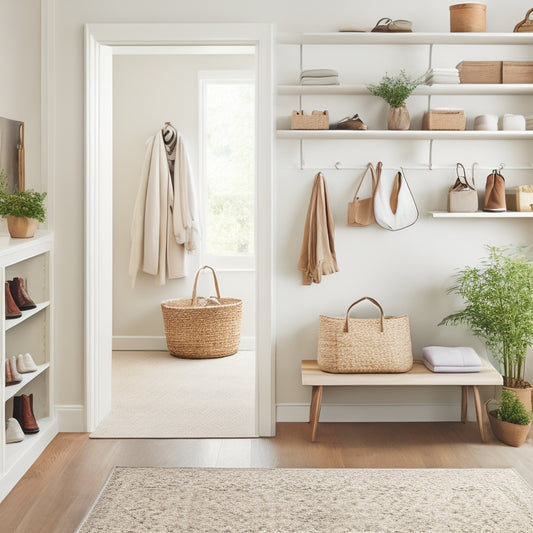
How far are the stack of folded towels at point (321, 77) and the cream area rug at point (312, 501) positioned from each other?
6.48 ft

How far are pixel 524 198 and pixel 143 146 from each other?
10.7 ft

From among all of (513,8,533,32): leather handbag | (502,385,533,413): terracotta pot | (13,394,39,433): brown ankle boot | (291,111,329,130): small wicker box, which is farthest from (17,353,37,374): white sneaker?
(513,8,533,32): leather handbag

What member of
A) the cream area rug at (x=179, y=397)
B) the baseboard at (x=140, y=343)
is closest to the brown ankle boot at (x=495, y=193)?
the cream area rug at (x=179, y=397)

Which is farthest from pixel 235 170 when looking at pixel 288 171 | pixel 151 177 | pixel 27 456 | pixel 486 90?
pixel 27 456

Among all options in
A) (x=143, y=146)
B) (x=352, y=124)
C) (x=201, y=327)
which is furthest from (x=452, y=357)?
(x=143, y=146)

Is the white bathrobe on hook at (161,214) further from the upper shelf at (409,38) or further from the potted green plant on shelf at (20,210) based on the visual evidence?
the potted green plant on shelf at (20,210)

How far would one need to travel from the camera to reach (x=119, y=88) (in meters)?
6.01

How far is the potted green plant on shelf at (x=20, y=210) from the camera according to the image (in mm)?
3422

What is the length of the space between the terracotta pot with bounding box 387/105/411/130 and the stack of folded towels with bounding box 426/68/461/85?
0.21 meters

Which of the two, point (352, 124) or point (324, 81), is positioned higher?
point (324, 81)

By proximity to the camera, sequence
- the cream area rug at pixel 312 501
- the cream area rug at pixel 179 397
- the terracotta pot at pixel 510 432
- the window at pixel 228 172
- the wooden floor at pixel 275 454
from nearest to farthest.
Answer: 1. the cream area rug at pixel 312 501
2. the wooden floor at pixel 275 454
3. the terracotta pot at pixel 510 432
4. the cream area rug at pixel 179 397
5. the window at pixel 228 172

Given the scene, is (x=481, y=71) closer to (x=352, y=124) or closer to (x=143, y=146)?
(x=352, y=124)

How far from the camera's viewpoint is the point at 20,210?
11.2 feet

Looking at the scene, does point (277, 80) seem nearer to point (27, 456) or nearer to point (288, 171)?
point (288, 171)
